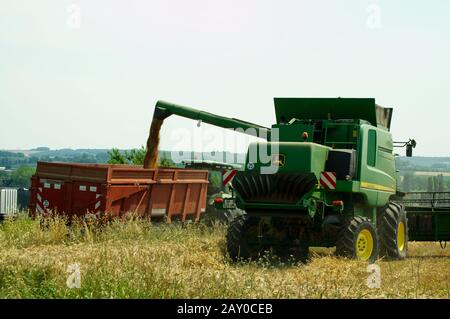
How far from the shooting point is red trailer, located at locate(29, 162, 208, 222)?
15.9m

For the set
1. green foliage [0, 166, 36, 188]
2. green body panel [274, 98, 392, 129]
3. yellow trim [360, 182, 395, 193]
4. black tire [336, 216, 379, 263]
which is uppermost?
green body panel [274, 98, 392, 129]

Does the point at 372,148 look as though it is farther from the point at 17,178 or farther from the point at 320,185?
the point at 17,178

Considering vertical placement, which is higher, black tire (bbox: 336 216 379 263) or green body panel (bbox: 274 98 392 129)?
green body panel (bbox: 274 98 392 129)

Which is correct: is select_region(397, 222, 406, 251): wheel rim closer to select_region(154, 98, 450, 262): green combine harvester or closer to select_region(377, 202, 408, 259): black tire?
select_region(377, 202, 408, 259): black tire

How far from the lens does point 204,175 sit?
Result: 19688 mm

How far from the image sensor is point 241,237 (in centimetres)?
1322

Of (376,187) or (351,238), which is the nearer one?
(351,238)

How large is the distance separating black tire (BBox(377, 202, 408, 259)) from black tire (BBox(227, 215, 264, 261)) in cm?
298

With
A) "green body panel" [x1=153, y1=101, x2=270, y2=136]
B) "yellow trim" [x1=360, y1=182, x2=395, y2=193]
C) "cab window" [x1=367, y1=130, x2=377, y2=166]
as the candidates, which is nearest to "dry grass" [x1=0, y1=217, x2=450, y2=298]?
"yellow trim" [x1=360, y1=182, x2=395, y2=193]

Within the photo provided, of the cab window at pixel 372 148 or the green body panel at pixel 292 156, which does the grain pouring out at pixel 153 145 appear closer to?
the green body panel at pixel 292 156

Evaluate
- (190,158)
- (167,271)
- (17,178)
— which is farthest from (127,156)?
(17,178)

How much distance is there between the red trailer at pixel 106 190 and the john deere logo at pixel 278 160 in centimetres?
430

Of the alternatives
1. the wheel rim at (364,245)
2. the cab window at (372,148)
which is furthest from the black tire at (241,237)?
the cab window at (372,148)

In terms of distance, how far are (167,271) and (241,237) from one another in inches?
186
